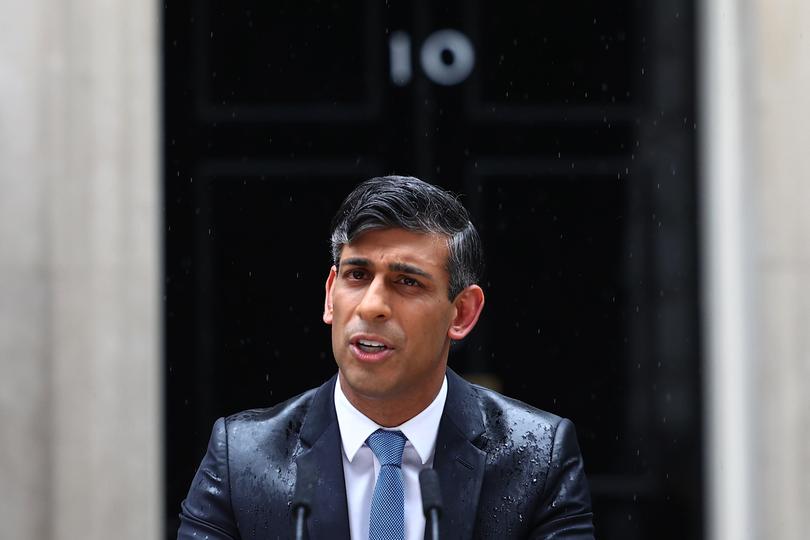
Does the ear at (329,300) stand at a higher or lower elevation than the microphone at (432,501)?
higher

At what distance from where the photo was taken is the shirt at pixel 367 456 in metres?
2.38

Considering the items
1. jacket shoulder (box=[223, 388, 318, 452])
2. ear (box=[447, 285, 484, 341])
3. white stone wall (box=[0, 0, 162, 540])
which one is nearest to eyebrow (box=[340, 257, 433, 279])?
ear (box=[447, 285, 484, 341])

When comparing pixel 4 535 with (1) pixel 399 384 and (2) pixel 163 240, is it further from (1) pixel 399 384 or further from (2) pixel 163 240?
(1) pixel 399 384

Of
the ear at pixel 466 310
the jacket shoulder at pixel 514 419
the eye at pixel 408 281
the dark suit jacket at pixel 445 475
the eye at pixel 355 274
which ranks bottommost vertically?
the dark suit jacket at pixel 445 475

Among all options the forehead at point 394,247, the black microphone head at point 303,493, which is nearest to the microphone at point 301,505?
the black microphone head at point 303,493

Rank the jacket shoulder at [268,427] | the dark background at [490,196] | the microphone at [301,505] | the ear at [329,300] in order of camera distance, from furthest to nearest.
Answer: the dark background at [490,196] → the jacket shoulder at [268,427] → the ear at [329,300] → the microphone at [301,505]

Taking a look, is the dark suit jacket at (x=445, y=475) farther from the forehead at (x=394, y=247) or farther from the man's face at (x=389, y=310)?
the forehead at (x=394, y=247)

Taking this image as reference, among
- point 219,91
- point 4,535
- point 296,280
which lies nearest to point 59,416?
point 4,535

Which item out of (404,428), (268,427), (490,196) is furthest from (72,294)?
(404,428)

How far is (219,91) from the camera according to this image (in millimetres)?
5477

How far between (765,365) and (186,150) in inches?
102

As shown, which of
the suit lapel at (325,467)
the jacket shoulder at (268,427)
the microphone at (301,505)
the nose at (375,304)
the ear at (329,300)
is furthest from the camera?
the jacket shoulder at (268,427)

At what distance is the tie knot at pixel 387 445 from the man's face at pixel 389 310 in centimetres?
12

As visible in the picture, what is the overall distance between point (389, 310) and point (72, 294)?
10.3ft
